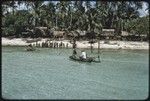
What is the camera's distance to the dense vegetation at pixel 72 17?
31016 millimetres

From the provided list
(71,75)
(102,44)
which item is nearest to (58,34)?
(102,44)

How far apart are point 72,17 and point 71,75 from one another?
15026 millimetres

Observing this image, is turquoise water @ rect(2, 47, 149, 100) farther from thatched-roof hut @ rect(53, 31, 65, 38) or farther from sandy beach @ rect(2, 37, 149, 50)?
thatched-roof hut @ rect(53, 31, 65, 38)

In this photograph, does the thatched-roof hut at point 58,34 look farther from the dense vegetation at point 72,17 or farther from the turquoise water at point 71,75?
the turquoise water at point 71,75

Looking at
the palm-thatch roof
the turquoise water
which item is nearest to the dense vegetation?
the palm-thatch roof

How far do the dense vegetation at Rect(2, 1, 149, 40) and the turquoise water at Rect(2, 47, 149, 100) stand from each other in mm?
2631

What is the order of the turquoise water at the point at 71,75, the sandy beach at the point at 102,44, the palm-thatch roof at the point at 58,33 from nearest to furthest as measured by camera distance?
the turquoise water at the point at 71,75, the sandy beach at the point at 102,44, the palm-thatch roof at the point at 58,33

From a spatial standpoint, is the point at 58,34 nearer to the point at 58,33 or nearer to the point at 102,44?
the point at 58,33

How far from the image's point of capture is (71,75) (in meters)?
17.2

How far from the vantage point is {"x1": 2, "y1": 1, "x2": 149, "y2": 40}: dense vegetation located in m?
31.0

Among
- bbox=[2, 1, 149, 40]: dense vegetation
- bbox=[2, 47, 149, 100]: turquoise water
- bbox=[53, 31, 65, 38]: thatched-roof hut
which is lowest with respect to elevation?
bbox=[2, 47, 149, 100]: turquoise water

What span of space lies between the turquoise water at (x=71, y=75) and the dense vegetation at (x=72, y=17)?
263cm

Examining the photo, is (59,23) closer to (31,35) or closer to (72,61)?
(31,35)

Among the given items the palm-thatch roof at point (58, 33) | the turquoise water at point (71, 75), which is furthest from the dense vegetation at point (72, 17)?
the turquoise water at point (71, 75)
